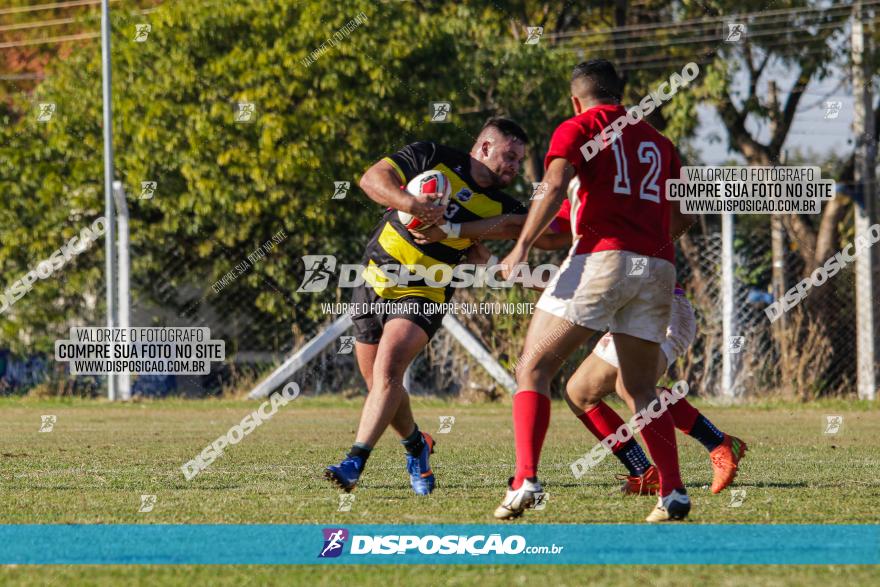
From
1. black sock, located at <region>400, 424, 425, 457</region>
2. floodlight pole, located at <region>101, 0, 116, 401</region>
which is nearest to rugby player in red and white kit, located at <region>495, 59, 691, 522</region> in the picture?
black sock, located at <region>400, 424, 425, 457</region>

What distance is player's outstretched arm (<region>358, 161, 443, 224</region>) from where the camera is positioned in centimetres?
696

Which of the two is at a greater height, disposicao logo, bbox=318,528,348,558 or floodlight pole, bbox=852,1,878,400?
floodlight pole, bbox=852,1,878,400

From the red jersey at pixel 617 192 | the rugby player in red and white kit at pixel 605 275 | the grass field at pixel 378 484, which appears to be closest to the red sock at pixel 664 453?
the rugby player in red and white kit at pixel 605 275

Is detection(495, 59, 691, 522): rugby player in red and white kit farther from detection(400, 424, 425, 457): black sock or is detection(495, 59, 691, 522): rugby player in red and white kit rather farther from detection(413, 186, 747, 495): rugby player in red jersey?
detection(400, 424, 425, 457): black sock

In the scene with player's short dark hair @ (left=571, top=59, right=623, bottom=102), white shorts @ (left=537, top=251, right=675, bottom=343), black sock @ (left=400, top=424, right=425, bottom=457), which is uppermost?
player's short dark hair @ (left=571, top=59, right=623, bottom=102)

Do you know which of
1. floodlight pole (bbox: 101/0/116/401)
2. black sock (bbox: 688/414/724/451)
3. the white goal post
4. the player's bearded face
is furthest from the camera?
floodlight pole (bbox: 101/0/116/401)

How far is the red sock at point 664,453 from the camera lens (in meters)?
6.21

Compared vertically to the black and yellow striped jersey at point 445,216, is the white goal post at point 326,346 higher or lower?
lower

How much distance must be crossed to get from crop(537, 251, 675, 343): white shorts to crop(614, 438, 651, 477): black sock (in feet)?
4.94

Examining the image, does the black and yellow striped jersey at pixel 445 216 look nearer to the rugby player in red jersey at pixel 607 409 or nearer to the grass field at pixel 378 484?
the rugby player in red jersey at pixel 607 409

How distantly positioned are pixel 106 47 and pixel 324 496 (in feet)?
42.5

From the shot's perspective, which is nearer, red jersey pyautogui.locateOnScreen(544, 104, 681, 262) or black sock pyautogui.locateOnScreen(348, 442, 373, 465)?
red jersey pyautogui.locateOnScreen(544, 104, 681, 262)

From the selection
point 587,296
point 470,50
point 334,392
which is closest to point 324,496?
point 587,296

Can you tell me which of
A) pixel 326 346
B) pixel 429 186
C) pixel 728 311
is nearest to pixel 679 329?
pixel 429 186
